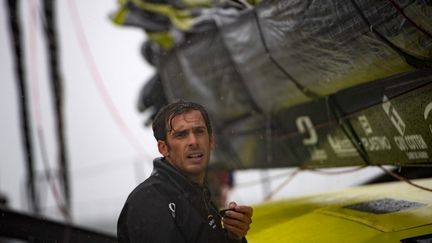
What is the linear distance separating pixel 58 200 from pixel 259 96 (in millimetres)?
1984

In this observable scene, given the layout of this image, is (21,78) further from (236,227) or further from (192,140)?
(236,227)

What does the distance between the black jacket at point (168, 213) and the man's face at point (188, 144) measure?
0.14 feet

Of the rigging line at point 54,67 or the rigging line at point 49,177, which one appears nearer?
the rigging line at point 49,177

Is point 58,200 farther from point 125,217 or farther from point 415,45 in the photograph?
point 415,45

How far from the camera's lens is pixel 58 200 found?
4.43 meters

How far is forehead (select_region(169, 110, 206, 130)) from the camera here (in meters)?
2.21

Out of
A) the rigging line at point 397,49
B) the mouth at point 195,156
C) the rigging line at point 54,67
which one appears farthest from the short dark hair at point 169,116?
the rigging line at point 54,67

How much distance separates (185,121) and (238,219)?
48 cm

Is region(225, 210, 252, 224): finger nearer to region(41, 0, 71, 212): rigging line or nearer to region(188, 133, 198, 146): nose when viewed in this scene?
region(188, 133, 198, 146): nose

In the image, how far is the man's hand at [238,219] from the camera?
2084 mm

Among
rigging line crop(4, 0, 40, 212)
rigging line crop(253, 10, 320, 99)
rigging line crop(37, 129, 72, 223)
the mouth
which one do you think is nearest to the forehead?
the mouth

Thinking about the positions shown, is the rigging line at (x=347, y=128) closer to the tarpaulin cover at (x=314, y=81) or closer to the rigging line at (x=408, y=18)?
the tarpaulin cover at (x=314, y=81)

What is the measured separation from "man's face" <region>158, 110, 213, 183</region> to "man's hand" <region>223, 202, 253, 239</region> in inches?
9.3


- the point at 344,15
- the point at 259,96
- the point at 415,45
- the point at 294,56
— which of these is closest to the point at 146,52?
the point at 259,96
